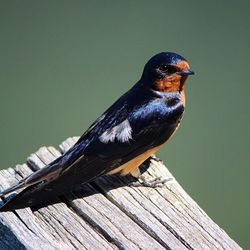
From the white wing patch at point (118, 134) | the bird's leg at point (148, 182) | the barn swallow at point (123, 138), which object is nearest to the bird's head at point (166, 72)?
the barn swallow at point (123, 138)

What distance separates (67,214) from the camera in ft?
9.82

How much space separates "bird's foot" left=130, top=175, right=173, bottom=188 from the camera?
3255 mm

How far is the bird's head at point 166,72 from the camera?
3697 mm

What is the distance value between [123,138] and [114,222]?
59cm

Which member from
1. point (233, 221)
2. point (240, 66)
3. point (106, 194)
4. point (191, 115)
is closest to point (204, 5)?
point (240, 66)

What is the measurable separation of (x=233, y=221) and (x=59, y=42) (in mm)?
2021

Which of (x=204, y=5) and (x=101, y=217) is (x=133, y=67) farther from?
(x=101, y=217)

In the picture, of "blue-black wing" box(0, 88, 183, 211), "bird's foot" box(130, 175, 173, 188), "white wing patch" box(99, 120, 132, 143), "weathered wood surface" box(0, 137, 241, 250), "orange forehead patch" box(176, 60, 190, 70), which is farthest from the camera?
"orange forehead patch" box(176, 60, 190, 70)

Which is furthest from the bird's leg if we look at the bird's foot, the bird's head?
the bird's head

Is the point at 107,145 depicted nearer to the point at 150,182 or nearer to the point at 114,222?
the point at 150,182

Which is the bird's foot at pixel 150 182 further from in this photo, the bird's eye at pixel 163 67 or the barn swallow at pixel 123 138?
the bird's eye at pixel 163 67

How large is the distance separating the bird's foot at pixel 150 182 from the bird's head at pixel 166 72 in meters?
0.56

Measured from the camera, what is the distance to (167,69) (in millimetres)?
3725

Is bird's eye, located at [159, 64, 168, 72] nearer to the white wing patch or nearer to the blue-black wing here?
the blue-black wing
